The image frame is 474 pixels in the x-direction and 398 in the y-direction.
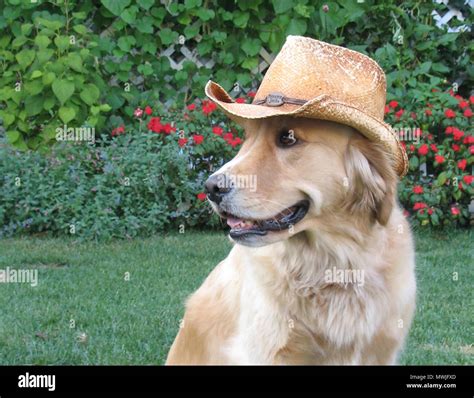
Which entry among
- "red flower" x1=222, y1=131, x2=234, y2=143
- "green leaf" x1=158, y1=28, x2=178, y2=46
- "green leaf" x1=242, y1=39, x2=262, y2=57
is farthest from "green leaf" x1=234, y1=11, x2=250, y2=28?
"red flower" x1=222, y1=131, x2=234, y2=143

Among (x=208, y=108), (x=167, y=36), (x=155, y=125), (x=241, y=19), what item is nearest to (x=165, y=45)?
(x=167, y=36)

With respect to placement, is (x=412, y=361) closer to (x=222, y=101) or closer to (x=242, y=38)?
(x=222, y=101)

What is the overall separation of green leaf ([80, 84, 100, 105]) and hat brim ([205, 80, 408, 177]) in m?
3.83

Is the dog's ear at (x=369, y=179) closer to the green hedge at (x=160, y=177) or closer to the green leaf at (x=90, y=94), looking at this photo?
the green hedge at (x=160, y=177)

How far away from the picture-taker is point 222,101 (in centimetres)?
294

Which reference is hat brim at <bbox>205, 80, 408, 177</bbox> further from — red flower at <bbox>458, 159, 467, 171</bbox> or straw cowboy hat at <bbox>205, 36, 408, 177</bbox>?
red flower at <bbox>458, 159, 467, 171</bbox>

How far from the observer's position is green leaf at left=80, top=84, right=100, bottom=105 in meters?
6.42

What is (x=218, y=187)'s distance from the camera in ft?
8.45

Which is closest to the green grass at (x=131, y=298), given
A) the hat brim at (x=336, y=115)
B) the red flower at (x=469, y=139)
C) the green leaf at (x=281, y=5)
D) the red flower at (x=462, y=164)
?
the red flower at (x=462, y=164)

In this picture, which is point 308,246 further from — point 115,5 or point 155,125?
point 115,5

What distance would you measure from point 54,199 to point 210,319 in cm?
333

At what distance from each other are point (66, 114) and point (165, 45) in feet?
3.94

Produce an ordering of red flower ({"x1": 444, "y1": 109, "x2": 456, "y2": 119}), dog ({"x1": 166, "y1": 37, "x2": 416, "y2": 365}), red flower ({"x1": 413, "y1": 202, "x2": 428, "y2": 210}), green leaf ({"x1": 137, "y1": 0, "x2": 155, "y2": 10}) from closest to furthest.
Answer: dog ({"x1": 166, "y1": 37, "x2": 416, "y2": 365})
red flower ({"x1": 413, "y1": 202, "x2": 428, "y2": 210})
red flower ({"x1": 444, "y1": 109, "x2": 456, "y2": 119})
green leaf ({"x1": 137, "y1": 0, "x2": 155, "y2": 10})

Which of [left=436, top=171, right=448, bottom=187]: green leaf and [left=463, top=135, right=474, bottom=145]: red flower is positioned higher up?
[left=463, top=135, right=474, bottom=145]: red flower
